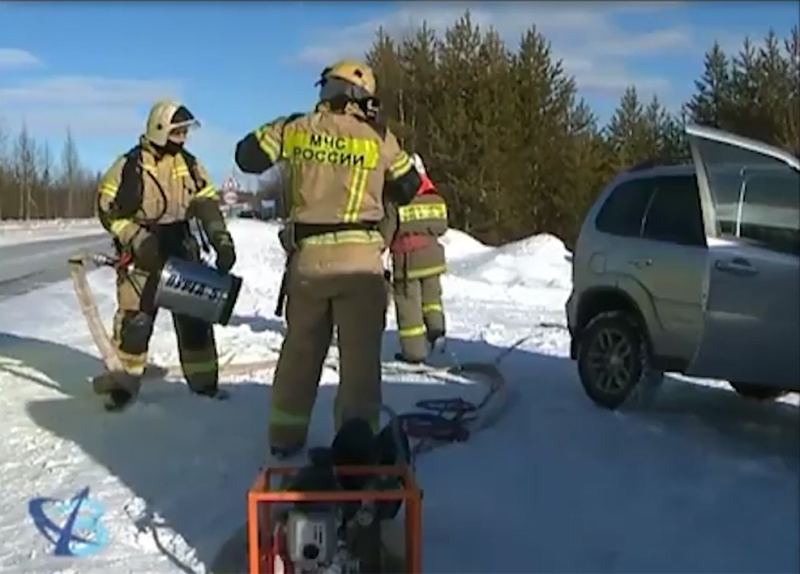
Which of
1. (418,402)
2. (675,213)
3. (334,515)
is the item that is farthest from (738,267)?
(334,515)

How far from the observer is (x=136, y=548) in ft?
17.3

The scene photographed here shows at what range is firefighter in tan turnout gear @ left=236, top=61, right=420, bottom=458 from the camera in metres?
5.54

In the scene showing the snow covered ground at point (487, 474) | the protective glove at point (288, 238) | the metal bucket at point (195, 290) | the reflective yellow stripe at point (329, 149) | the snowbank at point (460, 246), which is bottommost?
the snowbank at point (460, 246)

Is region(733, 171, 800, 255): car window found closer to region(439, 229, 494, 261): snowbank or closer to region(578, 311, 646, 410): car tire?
region(578, 311, 646, 410): car tire

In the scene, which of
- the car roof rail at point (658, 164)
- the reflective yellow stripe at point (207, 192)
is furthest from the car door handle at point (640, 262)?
the reflective yellow stripe at point (207, 192)

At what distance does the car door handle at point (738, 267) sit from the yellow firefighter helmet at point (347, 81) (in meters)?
2.47

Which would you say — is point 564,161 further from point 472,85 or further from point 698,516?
point 698,516

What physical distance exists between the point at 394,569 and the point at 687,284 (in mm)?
3875

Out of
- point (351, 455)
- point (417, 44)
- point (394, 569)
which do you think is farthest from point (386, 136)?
point (417, 44)

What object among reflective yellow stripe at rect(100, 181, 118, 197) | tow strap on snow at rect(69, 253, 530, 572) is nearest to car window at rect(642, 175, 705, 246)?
tow strap on snow at rect(69, 253, 530, 572)

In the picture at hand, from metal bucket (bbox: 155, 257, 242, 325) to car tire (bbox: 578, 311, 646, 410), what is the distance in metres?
2.52

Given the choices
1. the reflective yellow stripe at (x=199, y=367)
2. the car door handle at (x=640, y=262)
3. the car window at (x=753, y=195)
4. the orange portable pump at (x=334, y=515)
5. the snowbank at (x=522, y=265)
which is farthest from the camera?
the snowbank at (x=522, y=265)

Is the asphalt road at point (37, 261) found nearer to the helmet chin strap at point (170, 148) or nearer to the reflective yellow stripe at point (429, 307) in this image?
the helmet chin strap at point (170, 148)

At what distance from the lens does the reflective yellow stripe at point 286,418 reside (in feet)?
19.2
